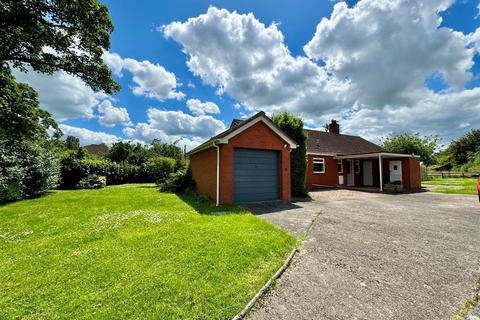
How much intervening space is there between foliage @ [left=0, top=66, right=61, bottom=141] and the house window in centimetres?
1951

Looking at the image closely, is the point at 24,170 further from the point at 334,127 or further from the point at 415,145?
the point at 415,145

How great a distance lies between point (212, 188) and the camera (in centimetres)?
1059

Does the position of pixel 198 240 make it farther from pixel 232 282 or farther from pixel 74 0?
pixel 74 0

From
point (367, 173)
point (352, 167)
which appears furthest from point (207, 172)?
point (367, 173)

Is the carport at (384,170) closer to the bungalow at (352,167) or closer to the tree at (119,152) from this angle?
the bungalow at (352,167)

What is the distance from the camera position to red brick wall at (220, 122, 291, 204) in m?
9.62

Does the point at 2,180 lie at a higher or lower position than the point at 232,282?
higher

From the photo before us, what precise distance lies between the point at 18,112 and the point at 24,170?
337 centimetres

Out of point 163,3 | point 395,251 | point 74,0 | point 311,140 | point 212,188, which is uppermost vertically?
point 163,3

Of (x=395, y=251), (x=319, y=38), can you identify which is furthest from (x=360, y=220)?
(x=319, y=38)

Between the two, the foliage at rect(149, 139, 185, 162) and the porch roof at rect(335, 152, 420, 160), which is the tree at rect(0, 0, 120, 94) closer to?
the porch roof at rect(335, 152, 420, 160)

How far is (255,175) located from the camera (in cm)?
1064

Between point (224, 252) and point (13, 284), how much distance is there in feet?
10.9

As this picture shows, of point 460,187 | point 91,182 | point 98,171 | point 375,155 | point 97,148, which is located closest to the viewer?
point 375,155
